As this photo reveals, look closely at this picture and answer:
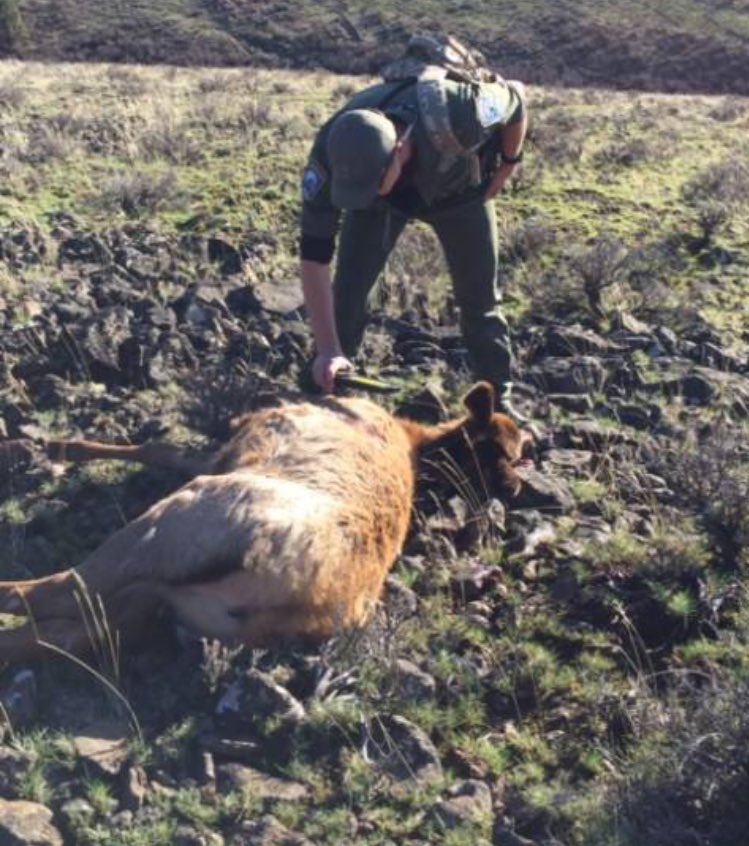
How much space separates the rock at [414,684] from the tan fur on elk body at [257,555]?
9.1 inches

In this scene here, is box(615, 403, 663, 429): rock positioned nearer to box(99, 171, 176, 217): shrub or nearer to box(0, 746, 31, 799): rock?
box(0, 746, 31, 799): rock

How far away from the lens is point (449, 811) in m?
3.42

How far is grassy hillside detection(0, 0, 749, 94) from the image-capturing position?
3400cm

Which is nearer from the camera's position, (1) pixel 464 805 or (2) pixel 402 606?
(1) pixel 464 805

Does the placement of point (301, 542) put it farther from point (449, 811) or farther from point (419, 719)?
point (449, 811)

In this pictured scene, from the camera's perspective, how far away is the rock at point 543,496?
525 cm

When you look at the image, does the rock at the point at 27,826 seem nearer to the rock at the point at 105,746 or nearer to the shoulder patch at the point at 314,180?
the rock at the point at 105,746

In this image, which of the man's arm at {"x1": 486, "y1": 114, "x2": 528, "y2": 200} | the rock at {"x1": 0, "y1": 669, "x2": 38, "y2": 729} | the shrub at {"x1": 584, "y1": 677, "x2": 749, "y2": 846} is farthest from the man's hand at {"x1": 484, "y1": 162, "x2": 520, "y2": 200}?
the rock at {"x1": 0, "y1": 669, "x2": 38, "y2": 729}

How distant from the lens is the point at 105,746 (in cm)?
359

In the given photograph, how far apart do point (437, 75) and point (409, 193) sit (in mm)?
566

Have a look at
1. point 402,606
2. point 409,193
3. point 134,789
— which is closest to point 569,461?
point 409,193

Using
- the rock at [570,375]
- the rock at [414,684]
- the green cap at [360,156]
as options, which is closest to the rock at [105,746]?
the rock at [414,684]

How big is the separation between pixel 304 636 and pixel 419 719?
Result: 455 millimetres

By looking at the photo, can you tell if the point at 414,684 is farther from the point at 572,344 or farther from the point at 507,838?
the point at 572,344
